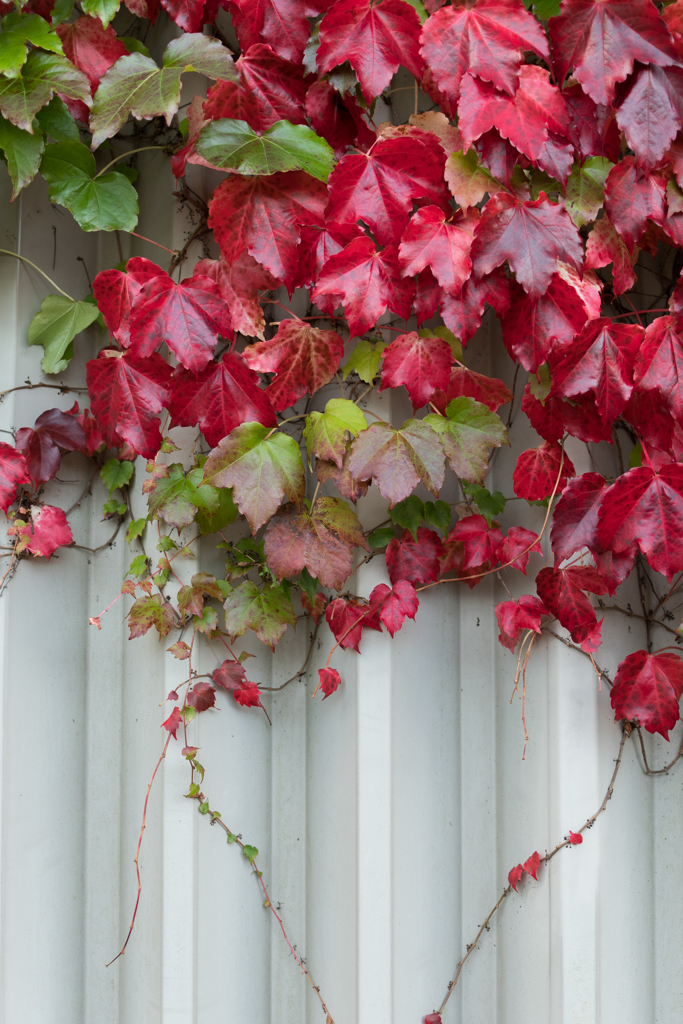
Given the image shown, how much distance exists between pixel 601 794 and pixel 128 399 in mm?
1112

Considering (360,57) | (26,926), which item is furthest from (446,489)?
(26,926)

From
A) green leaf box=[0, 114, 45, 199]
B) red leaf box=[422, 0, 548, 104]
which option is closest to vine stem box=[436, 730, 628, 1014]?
red leaf box=[422, 0, 548, 104]

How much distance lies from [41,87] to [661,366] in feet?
3.57

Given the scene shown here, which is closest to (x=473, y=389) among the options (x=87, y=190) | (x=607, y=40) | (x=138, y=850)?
(x=607, y=40)

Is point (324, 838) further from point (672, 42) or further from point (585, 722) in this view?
point (672, 42)

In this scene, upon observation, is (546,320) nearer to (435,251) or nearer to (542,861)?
(435,251)

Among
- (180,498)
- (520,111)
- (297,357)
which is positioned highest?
(520,111)

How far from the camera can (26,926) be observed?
1341 millimetres

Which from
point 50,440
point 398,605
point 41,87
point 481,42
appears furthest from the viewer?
point 50,440

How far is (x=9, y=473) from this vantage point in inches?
49.8

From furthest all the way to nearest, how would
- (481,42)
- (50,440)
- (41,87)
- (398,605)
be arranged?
(50,440), (398,605), (41,87), (481,42)

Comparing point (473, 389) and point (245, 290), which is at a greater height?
point (245, 290)

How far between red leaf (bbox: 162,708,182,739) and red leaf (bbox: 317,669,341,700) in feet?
0.87

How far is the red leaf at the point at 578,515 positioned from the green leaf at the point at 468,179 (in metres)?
0.48
